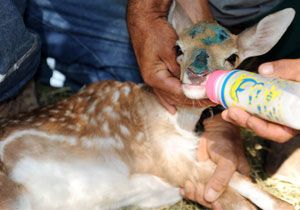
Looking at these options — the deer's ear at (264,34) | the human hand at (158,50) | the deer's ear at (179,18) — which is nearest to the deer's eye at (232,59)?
the deer's ear at (264,34)

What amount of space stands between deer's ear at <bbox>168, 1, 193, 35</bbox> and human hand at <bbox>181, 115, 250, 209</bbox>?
27.0 inches

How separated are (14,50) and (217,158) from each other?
4.69 feet

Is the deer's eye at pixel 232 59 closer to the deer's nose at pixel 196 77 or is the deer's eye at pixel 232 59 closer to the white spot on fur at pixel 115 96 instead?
the deer's nose at pixel 196 77

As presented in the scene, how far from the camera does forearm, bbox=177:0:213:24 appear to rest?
3.58 metres

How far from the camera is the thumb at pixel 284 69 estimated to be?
111 inches

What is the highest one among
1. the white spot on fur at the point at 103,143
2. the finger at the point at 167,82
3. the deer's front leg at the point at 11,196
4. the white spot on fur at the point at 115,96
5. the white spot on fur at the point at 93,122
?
the finger at the point at 167,82

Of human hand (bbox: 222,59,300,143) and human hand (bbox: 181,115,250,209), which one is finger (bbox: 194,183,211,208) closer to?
human hand (bbox: 181,115,250,209)

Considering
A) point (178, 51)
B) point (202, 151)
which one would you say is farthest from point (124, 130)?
point (178, 51)

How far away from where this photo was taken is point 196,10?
361 centimetres

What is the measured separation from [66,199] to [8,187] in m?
0.39

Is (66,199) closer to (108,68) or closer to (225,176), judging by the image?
(225,176)

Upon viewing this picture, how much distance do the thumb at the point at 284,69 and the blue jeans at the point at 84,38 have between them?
203cm

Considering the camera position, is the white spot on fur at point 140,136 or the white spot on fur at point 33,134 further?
the white spot on fur at point 140,136

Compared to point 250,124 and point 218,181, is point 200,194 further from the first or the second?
point 250,124
